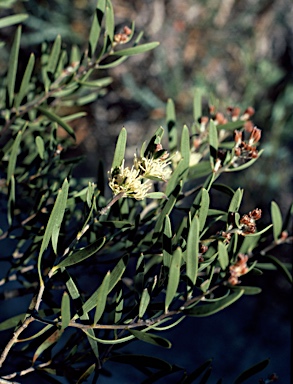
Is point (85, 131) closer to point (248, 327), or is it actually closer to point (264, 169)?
point (264, 169)

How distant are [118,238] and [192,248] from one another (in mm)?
140

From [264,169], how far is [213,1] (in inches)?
18.5

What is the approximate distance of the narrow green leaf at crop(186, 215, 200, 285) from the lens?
0.25 metres

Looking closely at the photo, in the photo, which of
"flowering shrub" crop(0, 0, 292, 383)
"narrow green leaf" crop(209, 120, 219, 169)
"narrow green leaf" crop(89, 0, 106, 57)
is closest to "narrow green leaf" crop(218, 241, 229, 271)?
"flowering shrub" crop(0, 0, 292, 383)

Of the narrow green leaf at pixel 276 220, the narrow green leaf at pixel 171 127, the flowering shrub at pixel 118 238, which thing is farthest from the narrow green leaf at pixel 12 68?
the narrow green leaf at pixel 276 220

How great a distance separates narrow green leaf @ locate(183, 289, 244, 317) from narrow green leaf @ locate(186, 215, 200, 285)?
2 centimetres

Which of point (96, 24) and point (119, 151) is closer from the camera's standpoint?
point (119, 151)

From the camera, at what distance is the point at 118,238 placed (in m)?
0.39

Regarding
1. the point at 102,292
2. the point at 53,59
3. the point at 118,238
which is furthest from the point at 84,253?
the point at 53,59

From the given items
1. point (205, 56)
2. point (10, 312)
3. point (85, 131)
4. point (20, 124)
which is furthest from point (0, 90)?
point (205, 56)

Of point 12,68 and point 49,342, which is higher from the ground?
point 12,68

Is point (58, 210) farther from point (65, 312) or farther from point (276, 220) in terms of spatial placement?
point (276, 220)

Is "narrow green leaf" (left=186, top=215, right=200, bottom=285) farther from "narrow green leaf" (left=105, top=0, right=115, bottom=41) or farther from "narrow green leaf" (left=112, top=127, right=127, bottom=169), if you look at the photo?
"narrow green leaf" (left=105, top=0, right=115, bottom=41)

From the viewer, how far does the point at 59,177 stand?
456mm
